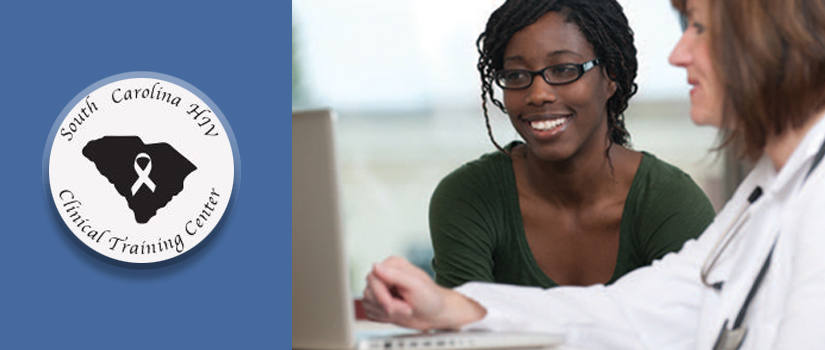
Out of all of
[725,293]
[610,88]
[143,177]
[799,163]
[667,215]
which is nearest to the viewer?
[143,177]

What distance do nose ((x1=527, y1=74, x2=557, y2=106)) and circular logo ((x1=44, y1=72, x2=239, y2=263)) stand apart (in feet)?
3.39

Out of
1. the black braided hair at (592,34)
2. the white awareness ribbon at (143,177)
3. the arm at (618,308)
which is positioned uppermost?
the black braided hair at (592,34)

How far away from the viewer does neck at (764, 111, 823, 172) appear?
1033 millimetres

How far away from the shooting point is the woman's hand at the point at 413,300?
108cm

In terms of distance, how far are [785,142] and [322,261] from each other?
1.86 feet

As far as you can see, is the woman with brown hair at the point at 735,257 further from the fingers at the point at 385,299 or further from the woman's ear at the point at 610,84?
the woman's ear at the point at 610,84

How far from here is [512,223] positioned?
1.90m

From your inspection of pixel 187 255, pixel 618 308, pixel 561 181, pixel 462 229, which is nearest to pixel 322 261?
pixel 187 255

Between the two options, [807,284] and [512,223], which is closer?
[807,284]

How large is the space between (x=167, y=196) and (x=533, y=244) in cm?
114

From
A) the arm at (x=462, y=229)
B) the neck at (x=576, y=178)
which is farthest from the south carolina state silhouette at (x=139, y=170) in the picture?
the neck at (x=576, y=178)

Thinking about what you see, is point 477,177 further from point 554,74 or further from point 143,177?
point 143,177

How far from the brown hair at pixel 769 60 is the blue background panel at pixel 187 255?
0.51 meters

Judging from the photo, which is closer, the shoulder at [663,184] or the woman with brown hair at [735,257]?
the woman with brown hair at [735,257]
